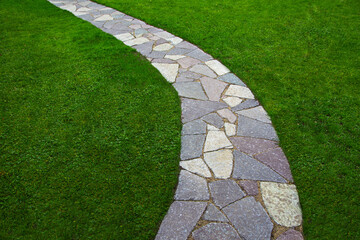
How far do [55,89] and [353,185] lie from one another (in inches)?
176

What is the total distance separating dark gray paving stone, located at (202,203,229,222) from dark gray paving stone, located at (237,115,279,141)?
127 cm

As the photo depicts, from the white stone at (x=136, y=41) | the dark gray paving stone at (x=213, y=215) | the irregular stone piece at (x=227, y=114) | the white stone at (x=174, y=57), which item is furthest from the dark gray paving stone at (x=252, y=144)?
the white stone at (x=136, y=41)

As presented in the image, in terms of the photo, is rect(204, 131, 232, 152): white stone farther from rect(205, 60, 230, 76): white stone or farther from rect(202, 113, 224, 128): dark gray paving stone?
rect(205, 60, 230, 76): white stone

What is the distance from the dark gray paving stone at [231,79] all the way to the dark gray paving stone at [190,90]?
1.60ft

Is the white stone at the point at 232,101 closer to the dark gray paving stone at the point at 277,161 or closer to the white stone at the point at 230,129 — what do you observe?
the white stone at the point at 230,129

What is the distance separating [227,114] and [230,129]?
0.35 meters

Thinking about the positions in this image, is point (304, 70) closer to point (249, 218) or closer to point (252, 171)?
point (252, 171)

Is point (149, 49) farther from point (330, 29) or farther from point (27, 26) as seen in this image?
point (330, 29)

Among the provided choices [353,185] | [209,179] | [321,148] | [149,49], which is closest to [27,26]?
[149,49]

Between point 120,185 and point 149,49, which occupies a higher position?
point 149,49

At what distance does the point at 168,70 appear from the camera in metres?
5.22

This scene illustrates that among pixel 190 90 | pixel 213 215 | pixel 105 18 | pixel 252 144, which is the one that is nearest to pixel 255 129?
pixel 252 144

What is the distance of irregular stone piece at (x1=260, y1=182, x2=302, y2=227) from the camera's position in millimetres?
2746

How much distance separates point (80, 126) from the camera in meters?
3.86
